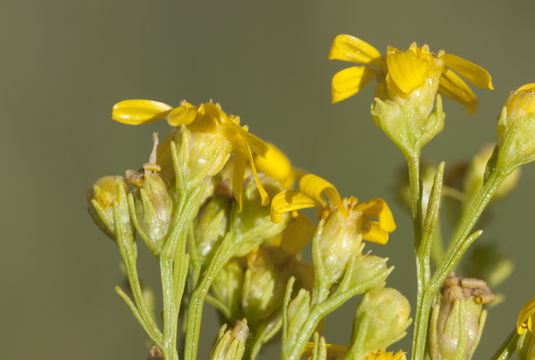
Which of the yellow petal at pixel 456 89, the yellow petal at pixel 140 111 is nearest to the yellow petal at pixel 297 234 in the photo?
the yellow petal at pixel 140 111

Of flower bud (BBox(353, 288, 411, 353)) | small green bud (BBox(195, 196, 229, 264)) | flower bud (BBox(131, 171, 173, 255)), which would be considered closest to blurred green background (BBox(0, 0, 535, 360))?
small green bud (BBox(195, 196, 229, 264))

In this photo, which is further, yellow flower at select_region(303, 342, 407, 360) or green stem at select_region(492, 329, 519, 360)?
yellow flower at select_region(303, 342, 407, 360)

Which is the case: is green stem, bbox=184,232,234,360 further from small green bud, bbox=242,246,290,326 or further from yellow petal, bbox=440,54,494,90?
yellow petal, bbox=440,54,494,90

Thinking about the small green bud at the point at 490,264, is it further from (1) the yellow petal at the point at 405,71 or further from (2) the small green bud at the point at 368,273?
(2) the small green bud at the point at 368,273

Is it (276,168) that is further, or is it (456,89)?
(276,168)

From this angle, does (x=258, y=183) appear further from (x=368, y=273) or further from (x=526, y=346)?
(x=526, y=346)

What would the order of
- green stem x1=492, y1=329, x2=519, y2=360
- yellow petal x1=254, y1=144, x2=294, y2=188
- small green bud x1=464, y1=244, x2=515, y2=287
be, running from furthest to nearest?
small green bud x1=464, y1=244, x2=515, y2=287, yellow petal x1=254, y1=144, x2=294, y2=188, green stem x1=492, y1=329, x2=519, y2=360

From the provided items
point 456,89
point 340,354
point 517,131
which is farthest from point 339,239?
point 456,89
